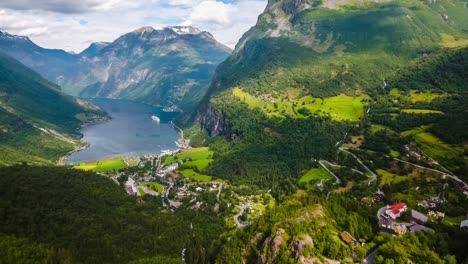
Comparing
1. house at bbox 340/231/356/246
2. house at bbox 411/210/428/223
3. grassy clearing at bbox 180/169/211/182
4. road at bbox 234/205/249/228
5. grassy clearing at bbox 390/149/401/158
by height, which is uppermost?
house at bbox 340/231/356/246

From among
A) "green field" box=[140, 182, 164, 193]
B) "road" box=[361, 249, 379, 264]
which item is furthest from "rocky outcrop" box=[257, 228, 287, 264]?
"green field" box=[140, 182, 164, 193]

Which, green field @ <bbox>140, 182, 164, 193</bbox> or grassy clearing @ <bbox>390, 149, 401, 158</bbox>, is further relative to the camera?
green field @ <bbox>140, 182, 164, 193</bbox>

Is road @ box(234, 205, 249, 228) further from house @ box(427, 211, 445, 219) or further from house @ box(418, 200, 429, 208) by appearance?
house @ box(427, 211, 445, 219)

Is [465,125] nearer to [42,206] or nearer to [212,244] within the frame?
[212,244]

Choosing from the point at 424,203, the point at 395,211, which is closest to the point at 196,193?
the point at 424,203

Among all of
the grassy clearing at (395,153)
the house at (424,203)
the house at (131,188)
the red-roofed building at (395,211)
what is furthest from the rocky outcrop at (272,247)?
the house at (131,188)

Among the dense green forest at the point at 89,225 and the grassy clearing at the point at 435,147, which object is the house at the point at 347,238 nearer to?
the dense green forest at the point at 89,225
